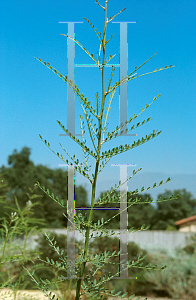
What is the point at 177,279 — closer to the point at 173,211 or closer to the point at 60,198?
the point at 60,198

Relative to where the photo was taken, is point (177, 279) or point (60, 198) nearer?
point (177, 279)

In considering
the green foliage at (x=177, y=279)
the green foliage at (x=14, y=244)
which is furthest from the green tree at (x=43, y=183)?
the green foliage at (x=14, y=244)

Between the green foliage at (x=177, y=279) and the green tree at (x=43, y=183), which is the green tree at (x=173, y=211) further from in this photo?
the green foliage at (x=177, y=279)

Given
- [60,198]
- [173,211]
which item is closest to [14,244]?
[60,198]

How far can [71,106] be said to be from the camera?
1344 mm

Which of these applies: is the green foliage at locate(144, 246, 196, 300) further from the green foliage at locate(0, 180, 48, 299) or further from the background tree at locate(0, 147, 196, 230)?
the green foliage at locate(0, 180, 48, 299)

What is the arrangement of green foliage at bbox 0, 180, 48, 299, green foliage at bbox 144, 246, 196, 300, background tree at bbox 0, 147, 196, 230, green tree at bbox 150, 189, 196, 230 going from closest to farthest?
1. green foliage at bbox 0, 180, 48, 299
2. green foliage at bbox 144, 246, 196, 300
3. background tree at bbox 0, 147, 196, 230
4. green tree at bbox 150, 189, 196, 230

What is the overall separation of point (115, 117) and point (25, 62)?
856 centimetres

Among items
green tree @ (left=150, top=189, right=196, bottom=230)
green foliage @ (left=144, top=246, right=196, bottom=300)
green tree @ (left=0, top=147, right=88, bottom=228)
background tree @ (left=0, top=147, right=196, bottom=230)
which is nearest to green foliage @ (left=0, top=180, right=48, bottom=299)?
green foliage @ (left=144, top=246, right=196, bottom=300)

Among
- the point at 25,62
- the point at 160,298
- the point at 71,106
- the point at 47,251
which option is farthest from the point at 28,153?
the point at 71,106

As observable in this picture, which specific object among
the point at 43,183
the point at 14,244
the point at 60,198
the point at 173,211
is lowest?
the point at 14,244

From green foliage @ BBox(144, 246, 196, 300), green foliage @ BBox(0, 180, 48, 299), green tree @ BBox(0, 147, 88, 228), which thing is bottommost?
green foliage @ BBox(144, 246, 196, 300)

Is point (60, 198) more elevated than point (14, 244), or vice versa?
point (60, 198)

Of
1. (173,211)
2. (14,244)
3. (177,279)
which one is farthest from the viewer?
(173,211)
